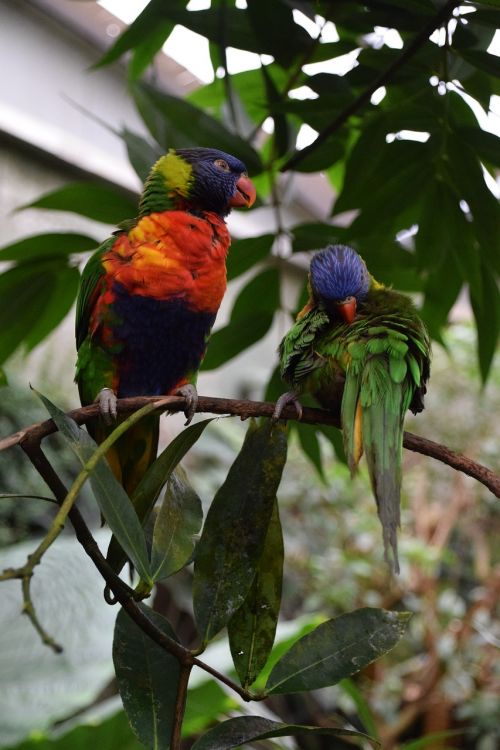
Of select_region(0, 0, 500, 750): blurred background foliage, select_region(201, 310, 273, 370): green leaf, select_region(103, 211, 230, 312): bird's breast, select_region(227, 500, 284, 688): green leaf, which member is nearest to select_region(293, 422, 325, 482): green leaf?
select_region(0, 0, 500, 750): blurred background foliage

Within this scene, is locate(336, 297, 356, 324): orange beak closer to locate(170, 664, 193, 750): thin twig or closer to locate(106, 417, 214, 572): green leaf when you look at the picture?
locate(106, 417, 214, 572): green leaf

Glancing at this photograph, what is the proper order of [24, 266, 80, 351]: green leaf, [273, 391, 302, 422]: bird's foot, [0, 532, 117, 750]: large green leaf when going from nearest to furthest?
[273, 391, 302, 422]: bird's foot
[24, 266, 80, 351]: green leaf
[0, 532, 117, 750]: large green leaf

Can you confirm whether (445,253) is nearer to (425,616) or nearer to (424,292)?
(424,292)

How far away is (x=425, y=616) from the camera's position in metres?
3.27

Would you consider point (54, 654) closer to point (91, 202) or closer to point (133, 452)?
point (133, 452)

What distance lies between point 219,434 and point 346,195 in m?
2.89

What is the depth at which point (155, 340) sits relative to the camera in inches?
35.6

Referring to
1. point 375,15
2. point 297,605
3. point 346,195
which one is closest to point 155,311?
point 346,195

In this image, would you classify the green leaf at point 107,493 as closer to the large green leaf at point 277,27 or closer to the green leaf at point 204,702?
the large green leaf at point 277,27

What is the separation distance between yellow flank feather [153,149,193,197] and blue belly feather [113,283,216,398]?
13cm

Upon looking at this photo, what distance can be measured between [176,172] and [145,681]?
1.83 feet

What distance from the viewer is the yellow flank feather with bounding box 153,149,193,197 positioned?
843mm

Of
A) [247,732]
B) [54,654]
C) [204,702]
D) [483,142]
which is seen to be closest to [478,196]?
[483,142]

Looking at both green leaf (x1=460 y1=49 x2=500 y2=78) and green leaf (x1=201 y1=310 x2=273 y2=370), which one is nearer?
green leaf (x1=460 y1=49 x2=500 y2=78)
